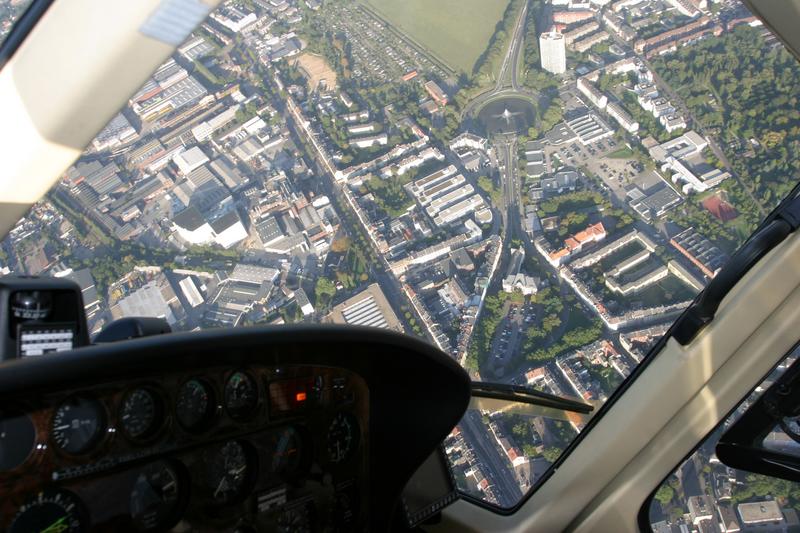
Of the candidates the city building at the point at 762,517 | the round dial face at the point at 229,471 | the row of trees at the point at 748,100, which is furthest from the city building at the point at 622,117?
the round dial face at the point at 229,471

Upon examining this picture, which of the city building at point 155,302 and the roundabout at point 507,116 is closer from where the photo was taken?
the city building at point 155,302

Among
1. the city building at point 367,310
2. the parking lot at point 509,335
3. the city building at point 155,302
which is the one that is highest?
the city building at point 155,302

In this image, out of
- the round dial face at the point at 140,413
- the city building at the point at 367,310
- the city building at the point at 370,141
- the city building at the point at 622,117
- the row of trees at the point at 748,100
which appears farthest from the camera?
the city building at the point at 370,141

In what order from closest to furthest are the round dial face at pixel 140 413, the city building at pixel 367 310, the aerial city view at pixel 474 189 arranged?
the round dial face at pixel 140 413
the aerial city view at pixel 474 189
the city building at pixel 367 310

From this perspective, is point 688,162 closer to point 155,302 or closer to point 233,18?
point 233,18

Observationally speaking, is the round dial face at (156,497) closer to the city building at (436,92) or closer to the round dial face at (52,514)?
the round dial face at (52,514)

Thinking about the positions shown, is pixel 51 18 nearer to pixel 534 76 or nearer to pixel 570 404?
pixel 534 76

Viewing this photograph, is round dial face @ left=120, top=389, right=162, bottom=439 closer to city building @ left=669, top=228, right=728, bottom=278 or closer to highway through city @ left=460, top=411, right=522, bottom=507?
highway through city @ left=460, top=411, right=522, bottom=507

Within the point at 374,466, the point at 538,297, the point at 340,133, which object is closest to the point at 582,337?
the point at 538,297

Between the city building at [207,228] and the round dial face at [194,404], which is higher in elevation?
the city building at [207,228]
